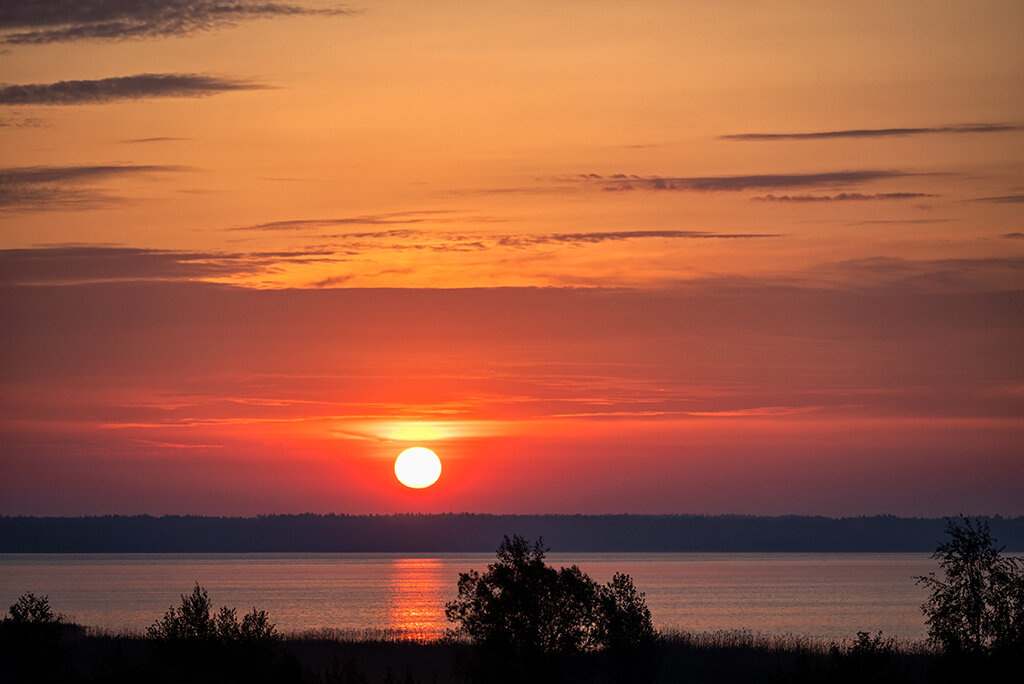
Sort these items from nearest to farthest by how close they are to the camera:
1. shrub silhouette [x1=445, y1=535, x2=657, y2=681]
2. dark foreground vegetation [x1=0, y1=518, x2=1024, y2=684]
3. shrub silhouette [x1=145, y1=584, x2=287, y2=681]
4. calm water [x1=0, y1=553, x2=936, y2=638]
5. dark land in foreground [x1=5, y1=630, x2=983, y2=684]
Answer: dark land in foreground [x1=5, y1=630, x2=983, y2=684]
dark foreground vegetation [x1=0, y1=518, x2=1024, y2=684]
shrub silhouette [x1=145, y1=584, x2=287, y2=681]
shrub silhouette [x1=445, y1=535, x2=657, y2=681]
calm water [x1=0, y1=553, x2=936, y2=638]

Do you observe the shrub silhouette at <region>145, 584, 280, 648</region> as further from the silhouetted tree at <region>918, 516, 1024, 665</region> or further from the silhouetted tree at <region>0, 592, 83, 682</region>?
the silhouetted tree at <region>918, 516, 1024, 665</region>

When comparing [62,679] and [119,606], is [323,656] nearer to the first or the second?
[62,679]

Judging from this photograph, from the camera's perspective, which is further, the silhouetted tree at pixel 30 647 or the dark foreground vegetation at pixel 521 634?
the silhouetted tree at pixel 30 647

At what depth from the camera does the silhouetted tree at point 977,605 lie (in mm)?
37188

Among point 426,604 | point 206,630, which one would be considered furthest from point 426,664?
point 426,604

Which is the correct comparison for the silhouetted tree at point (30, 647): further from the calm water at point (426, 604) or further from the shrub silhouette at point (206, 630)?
the calm water at point (426, 604)

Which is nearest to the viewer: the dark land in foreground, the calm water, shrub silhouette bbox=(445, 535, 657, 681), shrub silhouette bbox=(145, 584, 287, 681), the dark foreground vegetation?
the dark land in foreground

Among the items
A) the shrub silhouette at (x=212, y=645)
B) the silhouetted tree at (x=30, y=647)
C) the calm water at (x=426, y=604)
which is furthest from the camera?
the calm water at (x=426, y=604)

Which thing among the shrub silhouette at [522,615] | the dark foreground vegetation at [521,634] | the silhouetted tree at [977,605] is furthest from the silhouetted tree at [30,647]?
the silhouetted tree at [977,605]

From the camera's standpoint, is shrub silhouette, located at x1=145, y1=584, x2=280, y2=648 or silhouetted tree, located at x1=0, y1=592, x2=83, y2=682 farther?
shrub silhouette, located at x1=145, y1=584, x2=280, y2=648

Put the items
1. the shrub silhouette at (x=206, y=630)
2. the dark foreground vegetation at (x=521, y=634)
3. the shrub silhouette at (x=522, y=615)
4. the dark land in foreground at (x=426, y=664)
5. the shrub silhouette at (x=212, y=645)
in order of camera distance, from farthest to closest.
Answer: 1. the shrub silhouette at (x=206, y=630)
2. the shrub silhouette at (x=522, y=615)
3. the shrub silhouette at (x=212, y=645)
4. the dark foreground vegetation at (x=521, y=634)
5. the dark land in foreground at (x=426, y=664)

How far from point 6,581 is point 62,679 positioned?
177455 millimetres

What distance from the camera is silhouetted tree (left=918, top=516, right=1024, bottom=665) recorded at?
Answer: 37188 mm

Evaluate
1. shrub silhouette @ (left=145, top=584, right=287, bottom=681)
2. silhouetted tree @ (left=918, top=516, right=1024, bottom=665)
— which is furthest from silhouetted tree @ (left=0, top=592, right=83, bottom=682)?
silhouetted tree @ (left=918, top=516, right=1024, bottom=665)
